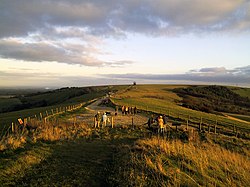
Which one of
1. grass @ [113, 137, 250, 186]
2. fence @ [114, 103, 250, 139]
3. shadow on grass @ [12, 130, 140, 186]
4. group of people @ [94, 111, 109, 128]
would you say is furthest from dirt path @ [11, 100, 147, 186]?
fence @ [114, 103, 250, 139]

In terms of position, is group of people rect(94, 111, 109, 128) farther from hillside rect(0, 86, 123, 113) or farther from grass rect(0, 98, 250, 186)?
hillside rect(0, 86, 123, 113)

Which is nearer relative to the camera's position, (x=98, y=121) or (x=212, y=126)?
(x=98, y=121)

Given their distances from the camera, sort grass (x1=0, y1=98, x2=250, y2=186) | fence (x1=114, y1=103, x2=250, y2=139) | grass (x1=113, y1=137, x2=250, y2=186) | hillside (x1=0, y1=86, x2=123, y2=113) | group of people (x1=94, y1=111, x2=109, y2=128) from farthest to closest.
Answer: hillside (x1=0, y1=86, x2=123, y2=113)
fence (x1=114, y1=103, x2=250, y2=139)
group of people (x1=94, y1=111, x2=109, y2=128)
grass (x1=0, y1=98, x2=250, y2=186)
grass (x1=113, y1=137, x2=250, y2=186)

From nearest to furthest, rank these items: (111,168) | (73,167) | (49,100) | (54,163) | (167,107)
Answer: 1. (111,168)
2. (73,167)
3. (54,163)
4. (167,107)
5. (49,100)

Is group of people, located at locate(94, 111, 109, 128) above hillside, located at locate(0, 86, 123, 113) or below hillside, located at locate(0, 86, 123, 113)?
above

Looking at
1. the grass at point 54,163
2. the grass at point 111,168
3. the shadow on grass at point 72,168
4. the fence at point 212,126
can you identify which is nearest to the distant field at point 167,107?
the fence at point 212,126

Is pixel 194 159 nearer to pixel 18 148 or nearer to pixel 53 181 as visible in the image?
pixel 53 181

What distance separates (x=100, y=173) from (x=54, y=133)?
353 inches

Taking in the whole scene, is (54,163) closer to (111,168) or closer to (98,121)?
(111,168)

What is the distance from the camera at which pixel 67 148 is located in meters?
14.3

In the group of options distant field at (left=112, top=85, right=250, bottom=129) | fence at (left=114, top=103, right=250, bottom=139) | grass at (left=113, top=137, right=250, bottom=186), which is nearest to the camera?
grass at (left=113, top=137, right=250, bottom=186)

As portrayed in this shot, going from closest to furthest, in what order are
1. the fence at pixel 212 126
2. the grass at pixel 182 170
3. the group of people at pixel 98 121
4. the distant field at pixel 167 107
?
the grass at pixel 182 170, the group of people at pixel 98 121, the fence at pixel 212 126, the distant field at pixel 167 107

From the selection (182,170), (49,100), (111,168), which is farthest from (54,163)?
(49,100)

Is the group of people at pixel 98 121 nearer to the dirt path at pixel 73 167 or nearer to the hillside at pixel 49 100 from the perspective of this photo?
the dirt path at pixel 73 167
